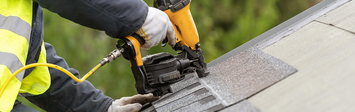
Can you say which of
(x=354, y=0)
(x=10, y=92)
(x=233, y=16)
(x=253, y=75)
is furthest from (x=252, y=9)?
(x=10, y=92)

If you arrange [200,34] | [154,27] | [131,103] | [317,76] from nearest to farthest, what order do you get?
[317,76] < [154,27] < [131,103] < [200,34]

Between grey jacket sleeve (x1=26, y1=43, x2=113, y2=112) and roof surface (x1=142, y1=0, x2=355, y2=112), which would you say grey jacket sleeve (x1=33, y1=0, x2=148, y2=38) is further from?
grey jacket sleeve (x1=26, y1=43, x2=113, y2=112)

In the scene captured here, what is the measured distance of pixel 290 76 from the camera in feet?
4.07

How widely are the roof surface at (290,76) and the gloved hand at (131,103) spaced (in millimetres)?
223

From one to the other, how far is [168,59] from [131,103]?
0.44 metres

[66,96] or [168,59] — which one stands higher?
[168,59]

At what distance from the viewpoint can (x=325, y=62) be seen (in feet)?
4.11

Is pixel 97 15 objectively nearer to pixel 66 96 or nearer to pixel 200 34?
pixel 66 96

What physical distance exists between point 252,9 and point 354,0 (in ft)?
10.4

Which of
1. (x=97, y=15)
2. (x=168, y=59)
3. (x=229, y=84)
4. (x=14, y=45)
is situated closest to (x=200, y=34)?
(x=168, y=59)

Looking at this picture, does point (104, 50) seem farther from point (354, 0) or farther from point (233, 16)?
point (354, 0)

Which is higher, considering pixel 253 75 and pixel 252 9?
pixel 253 75

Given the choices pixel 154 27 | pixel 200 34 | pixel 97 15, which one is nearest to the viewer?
pixel 97 15

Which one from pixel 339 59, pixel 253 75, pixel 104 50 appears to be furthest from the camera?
pixel 104 50
